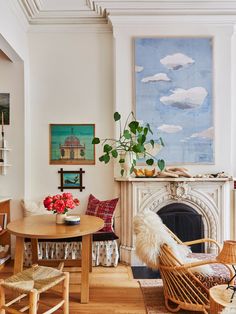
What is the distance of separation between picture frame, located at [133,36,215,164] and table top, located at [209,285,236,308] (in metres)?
2.27

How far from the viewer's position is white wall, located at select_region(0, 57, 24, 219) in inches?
169

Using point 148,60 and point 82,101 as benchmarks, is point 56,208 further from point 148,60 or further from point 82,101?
point 148,60

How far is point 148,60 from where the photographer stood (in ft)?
14.3

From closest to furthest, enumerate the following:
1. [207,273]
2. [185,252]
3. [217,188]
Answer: [207,273] → [185,252] → [217,188]

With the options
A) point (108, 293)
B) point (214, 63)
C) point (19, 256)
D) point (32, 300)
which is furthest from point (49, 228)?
point (214, 63)

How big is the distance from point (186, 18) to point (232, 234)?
3.17 metres

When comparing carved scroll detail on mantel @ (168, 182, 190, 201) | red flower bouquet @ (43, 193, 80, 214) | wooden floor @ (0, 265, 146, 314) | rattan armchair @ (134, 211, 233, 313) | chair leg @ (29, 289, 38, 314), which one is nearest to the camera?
chair leg @ (29, 289, 38, 314)

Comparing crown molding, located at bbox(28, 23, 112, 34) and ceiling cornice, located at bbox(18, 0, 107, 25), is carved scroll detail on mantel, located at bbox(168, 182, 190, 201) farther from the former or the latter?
ceiling cornice, located at bbox(18, 0, 107, 25)

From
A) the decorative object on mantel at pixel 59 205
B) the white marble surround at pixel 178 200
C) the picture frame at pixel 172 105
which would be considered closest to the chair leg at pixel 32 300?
the decorative object on mantel at pixel 59 205

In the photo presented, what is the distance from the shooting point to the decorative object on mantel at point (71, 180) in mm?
4469

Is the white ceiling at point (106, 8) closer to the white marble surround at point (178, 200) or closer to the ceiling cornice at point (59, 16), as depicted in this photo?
the ceiling cornice at point (59, 16)

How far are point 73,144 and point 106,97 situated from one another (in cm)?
86

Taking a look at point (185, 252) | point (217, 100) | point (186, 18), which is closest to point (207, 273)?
point (185, 252)

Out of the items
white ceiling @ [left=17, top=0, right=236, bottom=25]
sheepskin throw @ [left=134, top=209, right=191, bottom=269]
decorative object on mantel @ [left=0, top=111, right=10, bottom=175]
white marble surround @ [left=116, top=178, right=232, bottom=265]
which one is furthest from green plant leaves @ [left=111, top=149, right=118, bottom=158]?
white ceiling @ [left=17, top=0, right=236, bottom=25]
